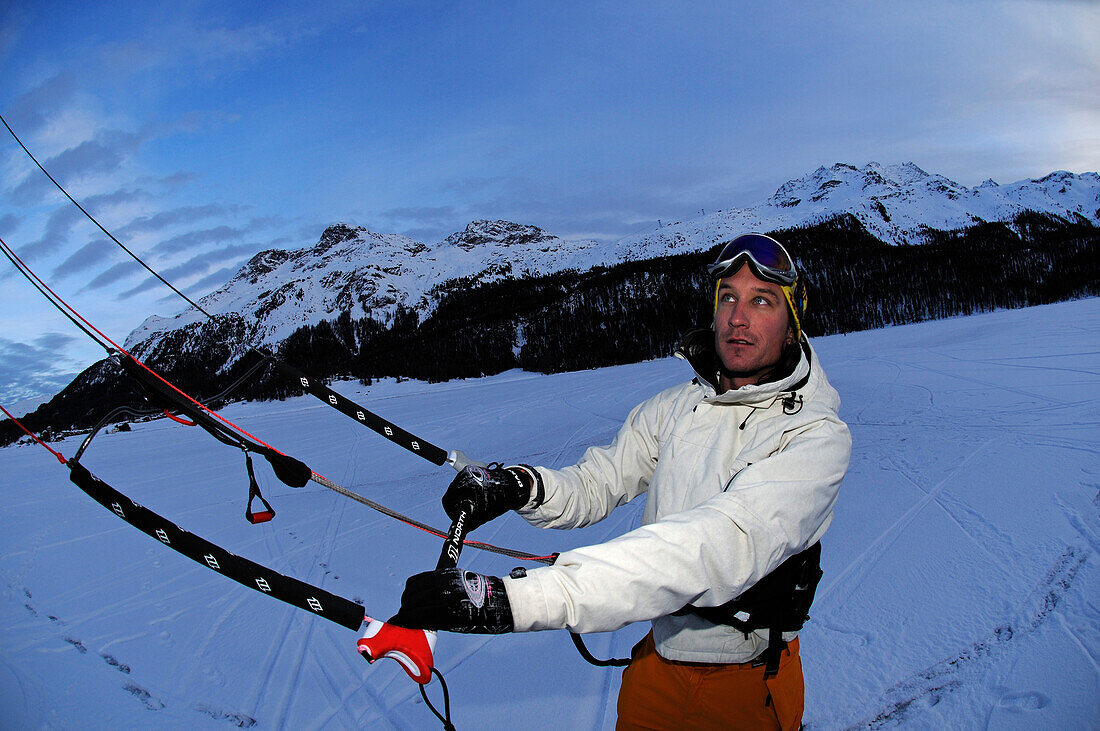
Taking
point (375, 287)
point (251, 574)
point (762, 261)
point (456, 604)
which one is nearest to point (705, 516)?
point (456, 604)

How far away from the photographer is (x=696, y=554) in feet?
4.66

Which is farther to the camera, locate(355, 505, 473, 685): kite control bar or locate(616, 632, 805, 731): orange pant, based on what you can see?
locate(616, 632, 805, 731): orange pant

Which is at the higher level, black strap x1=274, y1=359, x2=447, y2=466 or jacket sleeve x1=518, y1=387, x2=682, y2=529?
black strap x1=274, y1=359, x2=447, y2=466

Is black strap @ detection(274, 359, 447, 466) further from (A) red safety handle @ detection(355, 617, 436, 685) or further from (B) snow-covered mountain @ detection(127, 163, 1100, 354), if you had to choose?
(B) snow-covered mountain @ detection(127, 163, 1100, 354)

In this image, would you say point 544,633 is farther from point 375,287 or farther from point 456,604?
point 375,287

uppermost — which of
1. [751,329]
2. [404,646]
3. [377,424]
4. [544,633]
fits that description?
[751,329]

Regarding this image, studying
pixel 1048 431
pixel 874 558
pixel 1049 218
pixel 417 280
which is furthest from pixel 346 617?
pixel 1049 218

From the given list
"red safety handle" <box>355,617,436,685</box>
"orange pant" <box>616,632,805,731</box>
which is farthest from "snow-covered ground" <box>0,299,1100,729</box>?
"red safety handle" <box>355,617,436,685</box>

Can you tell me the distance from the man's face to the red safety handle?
1512mm

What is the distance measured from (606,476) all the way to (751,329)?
0.91m

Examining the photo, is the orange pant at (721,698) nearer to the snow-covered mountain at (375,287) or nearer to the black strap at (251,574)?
the black strap at (251,574)

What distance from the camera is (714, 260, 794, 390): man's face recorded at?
7.09ft

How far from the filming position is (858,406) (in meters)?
11.6

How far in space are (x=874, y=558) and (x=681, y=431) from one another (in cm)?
377
